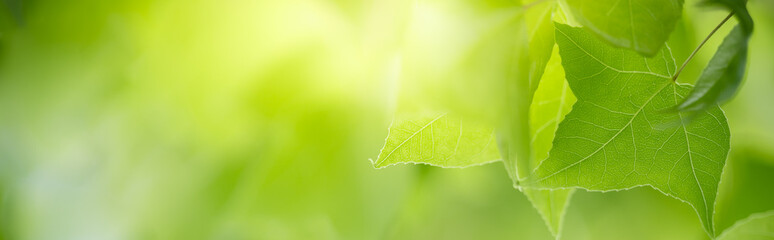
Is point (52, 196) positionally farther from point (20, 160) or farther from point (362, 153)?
point (362, 153)

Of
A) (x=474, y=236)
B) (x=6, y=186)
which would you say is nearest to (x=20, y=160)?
(x=6, y=186)

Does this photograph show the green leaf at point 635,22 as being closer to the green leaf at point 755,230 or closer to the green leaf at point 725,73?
the green leaf at point 725,73

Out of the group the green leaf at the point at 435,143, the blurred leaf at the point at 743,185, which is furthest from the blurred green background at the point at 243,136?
the green leaf at the point at 435,143

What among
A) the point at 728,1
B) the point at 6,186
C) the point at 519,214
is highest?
the point at 6,186

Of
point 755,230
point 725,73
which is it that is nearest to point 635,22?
point 725,73

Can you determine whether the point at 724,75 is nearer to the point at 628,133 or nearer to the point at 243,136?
the point at 628,133
